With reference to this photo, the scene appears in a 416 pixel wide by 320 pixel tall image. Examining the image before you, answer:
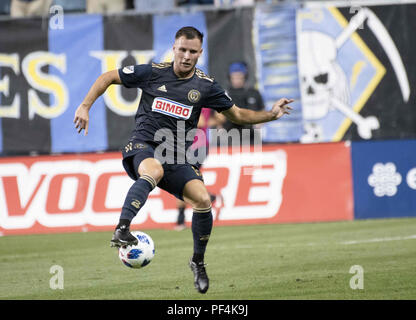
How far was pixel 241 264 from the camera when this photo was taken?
9.96 metres

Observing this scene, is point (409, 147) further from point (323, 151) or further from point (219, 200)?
point (219, 200)

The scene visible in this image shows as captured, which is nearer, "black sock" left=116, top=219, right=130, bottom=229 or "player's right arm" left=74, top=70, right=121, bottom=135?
"black sock" left=116, top=219, right=130, bottom=229

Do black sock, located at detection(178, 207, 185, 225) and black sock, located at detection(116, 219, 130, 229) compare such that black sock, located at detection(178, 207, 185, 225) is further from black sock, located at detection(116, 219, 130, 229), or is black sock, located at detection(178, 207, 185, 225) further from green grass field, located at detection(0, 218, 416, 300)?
black sock, located at detection(116, 219, 130, 229)

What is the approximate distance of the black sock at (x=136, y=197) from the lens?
7.34 m

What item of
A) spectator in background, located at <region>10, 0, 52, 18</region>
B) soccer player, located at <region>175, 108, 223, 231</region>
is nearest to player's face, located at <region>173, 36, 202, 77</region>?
soccer player, located at <region>175, 108, 223, 231</region>

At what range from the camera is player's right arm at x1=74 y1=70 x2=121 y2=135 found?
24.8ft

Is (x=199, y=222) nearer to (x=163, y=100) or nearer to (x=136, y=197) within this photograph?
(x=136, y=197)

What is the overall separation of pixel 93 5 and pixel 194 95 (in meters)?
9.57

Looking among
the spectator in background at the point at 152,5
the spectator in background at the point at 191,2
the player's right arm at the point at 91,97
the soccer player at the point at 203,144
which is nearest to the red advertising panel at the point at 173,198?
the soccer player at the point at 203,144

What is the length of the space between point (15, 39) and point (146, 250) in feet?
29.9

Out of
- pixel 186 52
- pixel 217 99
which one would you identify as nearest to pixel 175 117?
pixel 217 99

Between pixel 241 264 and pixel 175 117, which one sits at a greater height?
pixel 175 117
